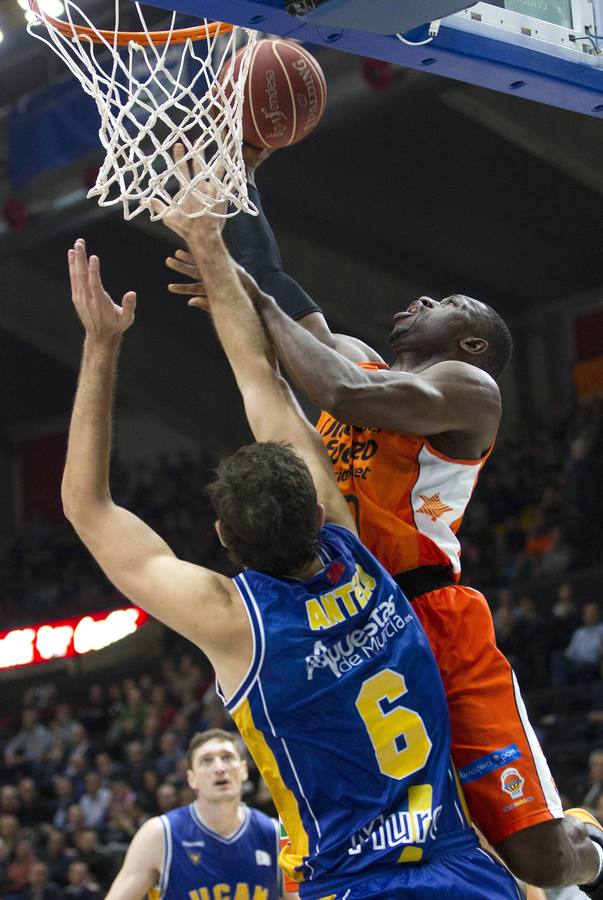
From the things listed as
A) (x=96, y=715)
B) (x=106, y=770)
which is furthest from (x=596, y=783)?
(x=96, y=715)

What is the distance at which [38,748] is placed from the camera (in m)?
15.0

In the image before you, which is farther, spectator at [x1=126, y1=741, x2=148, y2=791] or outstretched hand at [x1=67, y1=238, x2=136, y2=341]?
spectator at [x1=126, y1=741, x2=148, y2=791]

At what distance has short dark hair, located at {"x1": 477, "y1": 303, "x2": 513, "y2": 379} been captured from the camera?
354 centimetres

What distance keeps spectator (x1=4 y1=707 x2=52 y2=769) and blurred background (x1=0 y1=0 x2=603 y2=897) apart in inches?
1.4

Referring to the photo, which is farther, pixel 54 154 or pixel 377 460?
pixel 54 154

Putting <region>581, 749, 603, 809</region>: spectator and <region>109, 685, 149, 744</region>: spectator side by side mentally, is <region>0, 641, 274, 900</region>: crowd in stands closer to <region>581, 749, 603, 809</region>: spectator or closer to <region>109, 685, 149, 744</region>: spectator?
<region>109, 685, 149, 744</region>: spectator

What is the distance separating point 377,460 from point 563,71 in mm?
1278

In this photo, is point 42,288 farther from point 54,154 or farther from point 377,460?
point 377,460

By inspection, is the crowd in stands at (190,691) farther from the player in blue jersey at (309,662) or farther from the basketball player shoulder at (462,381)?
the player in blue jersey at (309,662)

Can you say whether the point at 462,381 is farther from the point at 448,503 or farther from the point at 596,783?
the point at 596,783

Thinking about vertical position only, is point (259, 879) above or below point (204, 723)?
below

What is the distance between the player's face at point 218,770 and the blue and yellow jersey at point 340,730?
2.52 m

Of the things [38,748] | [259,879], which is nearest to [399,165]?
[38,748]

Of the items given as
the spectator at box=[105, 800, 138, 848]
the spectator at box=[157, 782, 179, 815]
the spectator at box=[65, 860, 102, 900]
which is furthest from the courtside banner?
the spectator at box=[65, 860, 102, 900]
